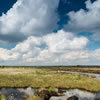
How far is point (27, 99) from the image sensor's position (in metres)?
26.8

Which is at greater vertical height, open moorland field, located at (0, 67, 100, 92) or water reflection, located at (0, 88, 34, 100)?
open moorland field, located at (0, 67, 100, 92)

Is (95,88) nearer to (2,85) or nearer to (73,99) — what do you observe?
(73,99)

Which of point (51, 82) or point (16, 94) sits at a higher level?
point (51, 82)

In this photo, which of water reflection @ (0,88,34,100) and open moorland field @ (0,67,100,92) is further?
open moorland field @ (0,67,100,92)

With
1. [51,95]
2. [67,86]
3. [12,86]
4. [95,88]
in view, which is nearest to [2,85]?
[12,86]

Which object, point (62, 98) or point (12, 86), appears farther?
point (12, 86)

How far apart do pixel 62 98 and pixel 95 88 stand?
12159 millimetres

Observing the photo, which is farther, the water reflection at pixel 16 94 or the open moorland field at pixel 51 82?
the open moorland field at pixel 51 82

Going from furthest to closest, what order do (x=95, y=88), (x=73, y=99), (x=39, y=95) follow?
(x=95, y=88) → (x=39, y=95) → (x=73, y=99)

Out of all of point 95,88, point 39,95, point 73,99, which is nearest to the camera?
point 73,99

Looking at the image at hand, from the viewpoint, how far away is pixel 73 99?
2573 cm

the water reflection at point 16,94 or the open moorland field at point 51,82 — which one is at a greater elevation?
the open moorland field at point 51,82

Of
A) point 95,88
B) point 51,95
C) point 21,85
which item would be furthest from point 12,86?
point 95,88

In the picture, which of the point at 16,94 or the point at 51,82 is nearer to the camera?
the point at 16,94
